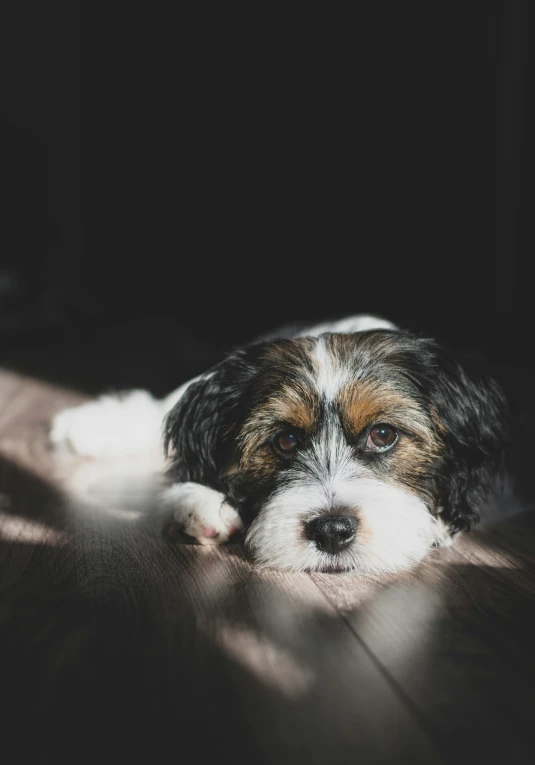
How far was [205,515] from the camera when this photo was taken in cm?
225

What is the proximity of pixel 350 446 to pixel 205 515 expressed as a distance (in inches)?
18.4

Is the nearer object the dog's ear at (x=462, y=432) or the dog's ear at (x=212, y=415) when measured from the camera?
the dog's ear at (x=462, y=432)

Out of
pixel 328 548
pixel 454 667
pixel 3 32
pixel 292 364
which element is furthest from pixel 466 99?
pixel 3 32

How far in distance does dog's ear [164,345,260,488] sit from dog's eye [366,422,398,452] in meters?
0.41

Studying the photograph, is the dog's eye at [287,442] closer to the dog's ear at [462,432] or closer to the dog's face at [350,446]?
the dog's face at [350,446]

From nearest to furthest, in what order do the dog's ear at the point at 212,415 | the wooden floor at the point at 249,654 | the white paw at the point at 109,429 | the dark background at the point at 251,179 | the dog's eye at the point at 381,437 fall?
the wooden floor at the point at 249,654, the dog's eye at the point at 381,437, the dog's ear at the point at 212,415, the white paw at the point at 109,429, the dark background at the point at 251,179

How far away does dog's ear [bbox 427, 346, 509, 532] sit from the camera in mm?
2244

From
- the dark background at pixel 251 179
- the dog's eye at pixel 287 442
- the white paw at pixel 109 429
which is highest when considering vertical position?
the dark background at pixel 251 179

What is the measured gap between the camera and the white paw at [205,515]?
2215 millimetres

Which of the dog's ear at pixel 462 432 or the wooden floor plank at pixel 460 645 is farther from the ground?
the dog's ear at pixel 462 432

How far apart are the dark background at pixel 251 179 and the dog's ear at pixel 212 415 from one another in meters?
1.99

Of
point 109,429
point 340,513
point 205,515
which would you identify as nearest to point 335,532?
point 340,513

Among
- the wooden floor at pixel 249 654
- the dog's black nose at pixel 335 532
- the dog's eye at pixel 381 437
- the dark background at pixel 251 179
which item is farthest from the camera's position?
the dark background at pixel 251 179

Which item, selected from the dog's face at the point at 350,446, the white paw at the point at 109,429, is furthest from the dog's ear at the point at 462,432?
the white paw at the point at 109,429
